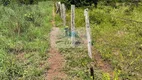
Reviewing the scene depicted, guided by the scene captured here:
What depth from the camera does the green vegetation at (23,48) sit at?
18.1ft

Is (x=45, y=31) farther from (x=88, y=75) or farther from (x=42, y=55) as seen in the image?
(x=88, y=75)

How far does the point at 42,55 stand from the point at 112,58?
6.52 ft

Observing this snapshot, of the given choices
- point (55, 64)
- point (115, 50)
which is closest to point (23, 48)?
point (55, 64)

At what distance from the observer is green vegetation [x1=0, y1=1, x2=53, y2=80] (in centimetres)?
550

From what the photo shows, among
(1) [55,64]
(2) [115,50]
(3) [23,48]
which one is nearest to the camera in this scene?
(1) [55,64]

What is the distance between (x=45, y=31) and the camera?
365 inches

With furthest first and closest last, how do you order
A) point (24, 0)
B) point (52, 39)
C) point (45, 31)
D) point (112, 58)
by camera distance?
1. point (24, 0)
2. point (45, 31)
3. point (52, 39)
4. point (112, 58)

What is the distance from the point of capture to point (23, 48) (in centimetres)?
730

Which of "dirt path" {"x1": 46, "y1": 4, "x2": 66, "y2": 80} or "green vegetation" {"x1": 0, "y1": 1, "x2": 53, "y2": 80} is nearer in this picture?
"dirt path" {"x1": 46, "y1": 4, "x2": 66, "y2": 80}

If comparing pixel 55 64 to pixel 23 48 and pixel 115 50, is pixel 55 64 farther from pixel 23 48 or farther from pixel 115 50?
pixel 115 50

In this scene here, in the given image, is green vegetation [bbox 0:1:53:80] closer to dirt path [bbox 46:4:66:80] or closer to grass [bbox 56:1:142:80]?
dirt path [bbox 46:4:66:80]

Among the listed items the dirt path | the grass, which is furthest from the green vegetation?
the grass

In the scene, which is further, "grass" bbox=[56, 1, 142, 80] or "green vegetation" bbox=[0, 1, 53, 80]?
"green vegetation" bbox=[0, 1, 53, 80]

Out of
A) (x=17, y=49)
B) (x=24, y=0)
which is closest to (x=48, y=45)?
(x=17, y=49)
